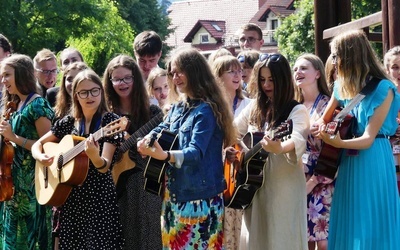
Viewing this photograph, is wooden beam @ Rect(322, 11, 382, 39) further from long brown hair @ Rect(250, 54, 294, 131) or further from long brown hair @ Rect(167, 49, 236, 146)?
long brown hair @ Rect(167, 49, 236, 146)

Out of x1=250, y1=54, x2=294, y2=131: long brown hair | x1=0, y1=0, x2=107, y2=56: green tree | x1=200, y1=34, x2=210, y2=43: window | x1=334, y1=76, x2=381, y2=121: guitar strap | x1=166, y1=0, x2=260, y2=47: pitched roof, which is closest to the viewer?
x1=334, y1=76, x2=381, y2=121: guitar strap

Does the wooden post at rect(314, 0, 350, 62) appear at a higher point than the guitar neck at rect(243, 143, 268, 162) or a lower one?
higher

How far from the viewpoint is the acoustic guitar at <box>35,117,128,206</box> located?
668 cm

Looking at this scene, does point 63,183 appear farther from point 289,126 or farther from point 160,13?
point 160,13

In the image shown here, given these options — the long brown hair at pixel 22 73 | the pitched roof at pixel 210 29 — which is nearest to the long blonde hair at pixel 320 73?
the long brown hair at pixel 22 73

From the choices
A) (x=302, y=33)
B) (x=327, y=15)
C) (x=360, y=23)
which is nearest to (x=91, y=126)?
(x=360, y=23)

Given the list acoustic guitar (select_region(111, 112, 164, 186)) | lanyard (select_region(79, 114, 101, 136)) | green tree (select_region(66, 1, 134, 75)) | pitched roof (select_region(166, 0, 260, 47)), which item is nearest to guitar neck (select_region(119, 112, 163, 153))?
acoustic guitar (select_region(111, 112, 164, 186))

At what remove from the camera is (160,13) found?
5341cm

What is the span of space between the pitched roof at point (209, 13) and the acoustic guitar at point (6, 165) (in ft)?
253

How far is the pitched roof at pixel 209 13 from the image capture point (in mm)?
88875

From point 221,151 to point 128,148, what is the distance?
1.07 m

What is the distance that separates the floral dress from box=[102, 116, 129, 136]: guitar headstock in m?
1.62

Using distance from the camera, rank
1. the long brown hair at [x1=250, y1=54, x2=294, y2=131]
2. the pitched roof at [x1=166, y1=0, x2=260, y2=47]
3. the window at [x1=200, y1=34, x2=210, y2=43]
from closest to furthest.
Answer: the long brown hair at [x1=250, y1=54, x2=294, y2=131], the window at [x1=200, y1=34, x2=210, y2=43], the pitched roof at [x1=166, y1=0, x2=260, y2=47]

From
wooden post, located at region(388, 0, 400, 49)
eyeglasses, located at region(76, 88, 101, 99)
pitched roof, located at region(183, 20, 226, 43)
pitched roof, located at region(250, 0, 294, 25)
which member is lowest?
eyeglasses, located at region(76, 88, 101, 99)
